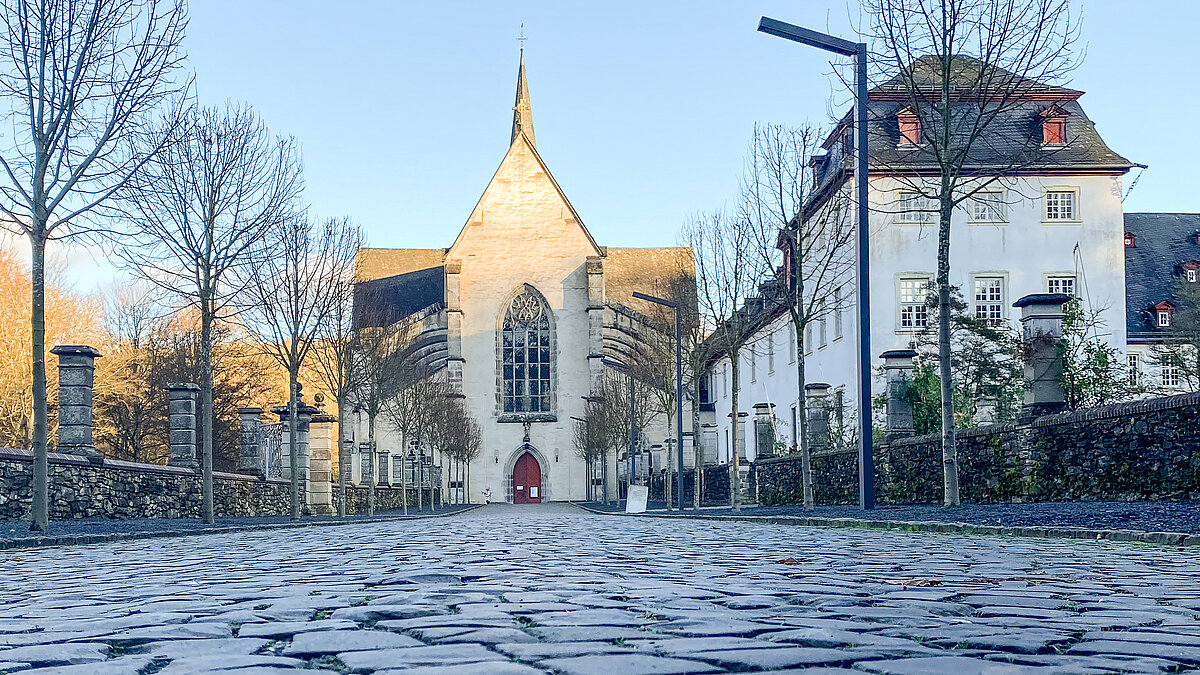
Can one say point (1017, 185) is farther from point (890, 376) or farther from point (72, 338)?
point (72, 338)

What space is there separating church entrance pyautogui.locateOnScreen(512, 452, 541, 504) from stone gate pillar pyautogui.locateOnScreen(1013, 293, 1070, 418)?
56050 millimetres

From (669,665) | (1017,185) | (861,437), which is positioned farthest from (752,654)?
(1017,185)

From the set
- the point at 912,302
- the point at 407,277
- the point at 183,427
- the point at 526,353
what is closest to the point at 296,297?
the point at 183,427

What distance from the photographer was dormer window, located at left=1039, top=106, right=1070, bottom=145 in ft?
136

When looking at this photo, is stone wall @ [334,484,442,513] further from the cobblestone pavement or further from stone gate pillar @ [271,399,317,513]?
the cobblestone pavement

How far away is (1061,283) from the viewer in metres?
42.3

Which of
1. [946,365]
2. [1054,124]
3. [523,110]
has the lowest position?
[946,365]

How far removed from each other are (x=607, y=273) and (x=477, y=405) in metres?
17.6

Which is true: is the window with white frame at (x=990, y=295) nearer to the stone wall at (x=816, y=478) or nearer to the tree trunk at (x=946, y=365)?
the stone wall at (x=816, y=478)

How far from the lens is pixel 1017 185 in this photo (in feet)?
137

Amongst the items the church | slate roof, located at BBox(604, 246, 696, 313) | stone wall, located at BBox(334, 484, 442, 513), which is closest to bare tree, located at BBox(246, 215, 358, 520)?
stone wall, located at BBox(334, 484, 442, 513)

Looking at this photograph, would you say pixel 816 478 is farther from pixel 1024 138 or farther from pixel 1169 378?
pixel 1169 378

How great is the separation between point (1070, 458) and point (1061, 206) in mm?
26143

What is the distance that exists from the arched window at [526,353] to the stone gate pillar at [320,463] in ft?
124
